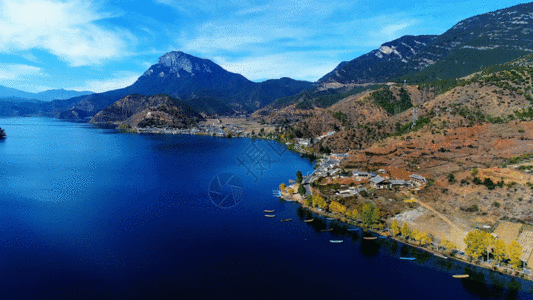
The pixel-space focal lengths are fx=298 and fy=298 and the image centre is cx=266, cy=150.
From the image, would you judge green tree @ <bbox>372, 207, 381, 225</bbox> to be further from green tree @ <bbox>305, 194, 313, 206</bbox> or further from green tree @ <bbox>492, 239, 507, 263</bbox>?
green tree @ <bbox>492, 239, 507, 263</bbox>

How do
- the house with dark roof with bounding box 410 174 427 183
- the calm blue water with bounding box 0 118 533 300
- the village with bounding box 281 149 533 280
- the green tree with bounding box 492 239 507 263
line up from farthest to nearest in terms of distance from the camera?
the house with dark roof with bounding box 410 174 427 183 < the village with bounding box 281 149 533 280 < the green tree with bounding box 492 239 507 263 < the calm blue water with bounding box 0 118 533 300

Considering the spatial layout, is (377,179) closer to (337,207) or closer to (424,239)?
(337,207)

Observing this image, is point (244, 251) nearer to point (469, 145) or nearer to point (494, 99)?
point (469, 145)

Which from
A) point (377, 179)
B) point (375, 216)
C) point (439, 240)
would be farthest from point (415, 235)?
point (377, 179)

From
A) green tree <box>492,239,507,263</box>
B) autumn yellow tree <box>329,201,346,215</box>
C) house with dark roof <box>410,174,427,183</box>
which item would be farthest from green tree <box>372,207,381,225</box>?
house with dark roof <box>410,174,427,183</box>

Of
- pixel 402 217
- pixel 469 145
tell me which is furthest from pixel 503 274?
pixel 469 145
